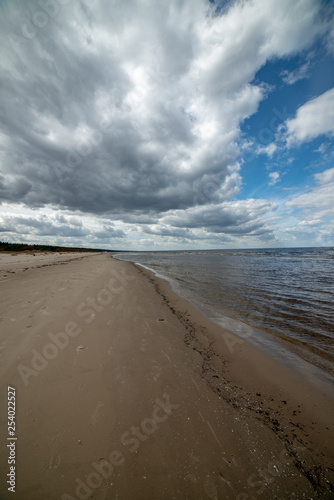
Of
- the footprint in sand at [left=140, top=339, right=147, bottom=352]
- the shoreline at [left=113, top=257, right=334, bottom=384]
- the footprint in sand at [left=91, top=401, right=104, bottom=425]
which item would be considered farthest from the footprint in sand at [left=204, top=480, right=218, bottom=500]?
the shoreline at [left=113, top=257, right=334, bottom=384]

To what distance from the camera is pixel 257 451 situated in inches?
96.7

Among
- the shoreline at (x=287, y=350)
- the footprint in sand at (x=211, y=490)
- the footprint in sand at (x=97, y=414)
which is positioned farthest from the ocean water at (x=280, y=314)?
the footprint in sand at (x=97, y=414)

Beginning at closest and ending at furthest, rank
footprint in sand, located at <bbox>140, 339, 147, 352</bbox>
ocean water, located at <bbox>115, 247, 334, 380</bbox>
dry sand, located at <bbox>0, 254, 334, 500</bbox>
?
dry sand, located at <bbox>0, 254, 334, 500</bbox> → footprint in sand, located at <bbox>140, 339, 147, 352</bbox> → ocean water, located at <bbox>115, 247, 334, 380</bbox>

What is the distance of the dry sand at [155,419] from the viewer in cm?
209

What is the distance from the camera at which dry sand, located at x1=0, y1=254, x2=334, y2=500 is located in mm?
2094

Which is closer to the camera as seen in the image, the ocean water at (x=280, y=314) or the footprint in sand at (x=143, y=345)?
the footprint in sand at (x=143, y=345)

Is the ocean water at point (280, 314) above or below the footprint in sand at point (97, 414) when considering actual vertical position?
below

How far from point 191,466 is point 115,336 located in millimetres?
3560

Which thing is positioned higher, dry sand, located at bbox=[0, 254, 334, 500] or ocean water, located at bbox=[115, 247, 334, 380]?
dry sand, located at bbox=[0, 254, 334, 500]

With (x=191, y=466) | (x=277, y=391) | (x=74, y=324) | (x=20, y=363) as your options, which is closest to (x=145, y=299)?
(x=74, y=324)

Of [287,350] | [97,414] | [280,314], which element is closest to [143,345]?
[97,414]

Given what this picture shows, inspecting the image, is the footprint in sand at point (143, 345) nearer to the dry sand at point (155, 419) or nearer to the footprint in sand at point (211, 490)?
the dry sand at point (155, 419)

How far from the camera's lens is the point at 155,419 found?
9.47 ft

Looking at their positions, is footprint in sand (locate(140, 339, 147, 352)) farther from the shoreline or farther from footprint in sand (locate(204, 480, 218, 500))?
the shoreline
